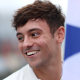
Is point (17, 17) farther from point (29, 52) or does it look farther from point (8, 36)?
point (8, 36)

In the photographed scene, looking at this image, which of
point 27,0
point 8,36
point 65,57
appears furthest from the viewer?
point 8,36

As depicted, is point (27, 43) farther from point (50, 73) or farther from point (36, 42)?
point (50, 73)

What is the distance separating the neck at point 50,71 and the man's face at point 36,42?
0.19 feet

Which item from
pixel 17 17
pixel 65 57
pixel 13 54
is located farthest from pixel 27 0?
pixel 65 57

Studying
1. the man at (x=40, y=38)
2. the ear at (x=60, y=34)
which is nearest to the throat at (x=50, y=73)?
the man at (x=40, y=38)

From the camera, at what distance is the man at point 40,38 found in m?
1.01

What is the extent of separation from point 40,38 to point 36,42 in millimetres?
27

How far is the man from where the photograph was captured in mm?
1012

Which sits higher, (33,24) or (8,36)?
(33,24)

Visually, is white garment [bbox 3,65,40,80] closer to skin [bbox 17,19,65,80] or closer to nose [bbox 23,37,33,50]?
skin [bbox 17,19,65,80]

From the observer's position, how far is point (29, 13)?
3.47 feet

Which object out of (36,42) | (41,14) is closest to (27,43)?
(36,42)

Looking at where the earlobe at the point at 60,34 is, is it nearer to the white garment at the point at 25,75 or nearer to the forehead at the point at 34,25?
the forehead at the point at 34,25

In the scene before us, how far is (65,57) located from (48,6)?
1.20 ft
